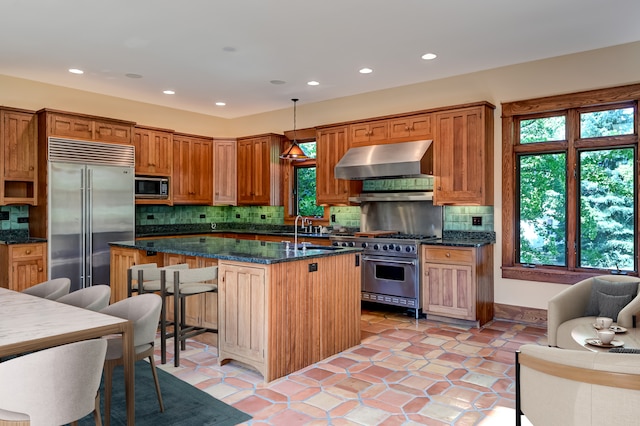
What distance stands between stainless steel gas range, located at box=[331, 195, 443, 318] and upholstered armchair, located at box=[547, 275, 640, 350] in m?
2.01

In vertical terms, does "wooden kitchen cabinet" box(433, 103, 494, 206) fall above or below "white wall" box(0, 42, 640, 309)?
below

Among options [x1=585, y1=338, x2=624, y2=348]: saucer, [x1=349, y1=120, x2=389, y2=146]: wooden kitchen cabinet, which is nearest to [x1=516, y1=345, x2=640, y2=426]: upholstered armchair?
[x1=585, y1=338, x2=624, y2=348]: saucer

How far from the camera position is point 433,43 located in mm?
4648

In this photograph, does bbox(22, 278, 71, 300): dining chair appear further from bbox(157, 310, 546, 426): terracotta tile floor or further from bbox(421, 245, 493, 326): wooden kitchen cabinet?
Answer: bbox(421, 245, 493, 326): wooden kitchen cabinet

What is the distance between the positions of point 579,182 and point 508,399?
308cm

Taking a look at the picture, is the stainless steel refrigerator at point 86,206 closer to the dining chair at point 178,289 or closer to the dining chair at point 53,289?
the dining chair at point 178,289

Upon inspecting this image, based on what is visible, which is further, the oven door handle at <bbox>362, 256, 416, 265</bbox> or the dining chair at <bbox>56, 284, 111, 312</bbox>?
the oven door handle at <bbox>362, 256, 416, 265</bbox>

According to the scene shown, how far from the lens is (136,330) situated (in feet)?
8.45

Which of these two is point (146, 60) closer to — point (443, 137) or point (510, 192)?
point (443, 137)

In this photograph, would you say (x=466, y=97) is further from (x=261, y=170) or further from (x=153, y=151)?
(x=153, y=151)

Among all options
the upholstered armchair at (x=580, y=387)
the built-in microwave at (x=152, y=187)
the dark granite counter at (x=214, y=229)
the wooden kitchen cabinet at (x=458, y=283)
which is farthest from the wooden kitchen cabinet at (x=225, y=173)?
the upholstered armchair at (x=580, y=387)

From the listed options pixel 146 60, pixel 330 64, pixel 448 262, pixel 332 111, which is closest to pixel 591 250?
pixel 448 262

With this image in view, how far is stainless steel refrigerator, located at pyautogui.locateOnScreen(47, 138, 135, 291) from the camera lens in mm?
5676

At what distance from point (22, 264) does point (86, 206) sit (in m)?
1.02
